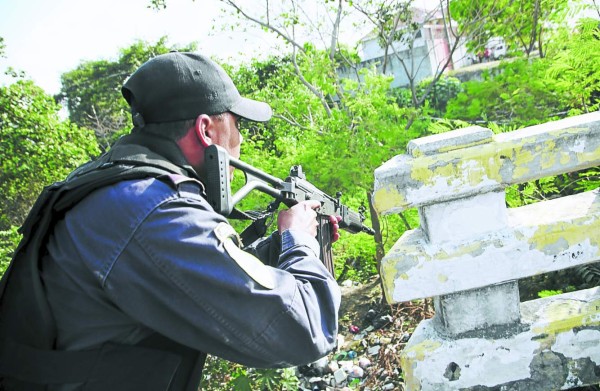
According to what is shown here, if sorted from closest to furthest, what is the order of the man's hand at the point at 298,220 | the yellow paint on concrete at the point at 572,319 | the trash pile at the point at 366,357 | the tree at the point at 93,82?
the man's hand at the point at 298,220 → the yellow paint on concrete at the point at 572,319 → the trash pile at the point at 366,357 → the tree at the point at 93,82

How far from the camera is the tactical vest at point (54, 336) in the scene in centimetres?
127

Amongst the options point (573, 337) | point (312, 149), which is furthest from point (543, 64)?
point (573, 337)

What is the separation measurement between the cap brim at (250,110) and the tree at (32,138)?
7118mm

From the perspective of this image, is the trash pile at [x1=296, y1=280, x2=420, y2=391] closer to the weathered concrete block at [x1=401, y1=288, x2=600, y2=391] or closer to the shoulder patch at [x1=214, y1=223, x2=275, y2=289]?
the weathered concrete block at [x1=401, y1=288, x2=600, y2=391]

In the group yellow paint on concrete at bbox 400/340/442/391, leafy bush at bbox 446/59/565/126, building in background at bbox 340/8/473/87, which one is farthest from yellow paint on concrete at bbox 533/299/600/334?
building in background at bbox 340/8/473/87

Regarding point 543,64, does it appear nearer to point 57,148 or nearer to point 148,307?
point 148,307

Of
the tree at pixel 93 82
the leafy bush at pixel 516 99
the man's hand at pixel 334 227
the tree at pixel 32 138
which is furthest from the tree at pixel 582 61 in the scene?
the tree at pixel 93 82

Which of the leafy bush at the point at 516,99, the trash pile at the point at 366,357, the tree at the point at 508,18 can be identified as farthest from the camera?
the tree at the point at 508,18

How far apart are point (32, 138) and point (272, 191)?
735 centimetres

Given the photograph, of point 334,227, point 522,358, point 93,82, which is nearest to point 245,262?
point 522,358

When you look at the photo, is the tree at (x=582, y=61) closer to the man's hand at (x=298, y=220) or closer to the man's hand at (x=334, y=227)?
the man's hand at (x=334, y=227)

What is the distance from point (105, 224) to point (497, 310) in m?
1.49

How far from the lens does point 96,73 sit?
33.5 meters

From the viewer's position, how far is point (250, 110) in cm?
176
